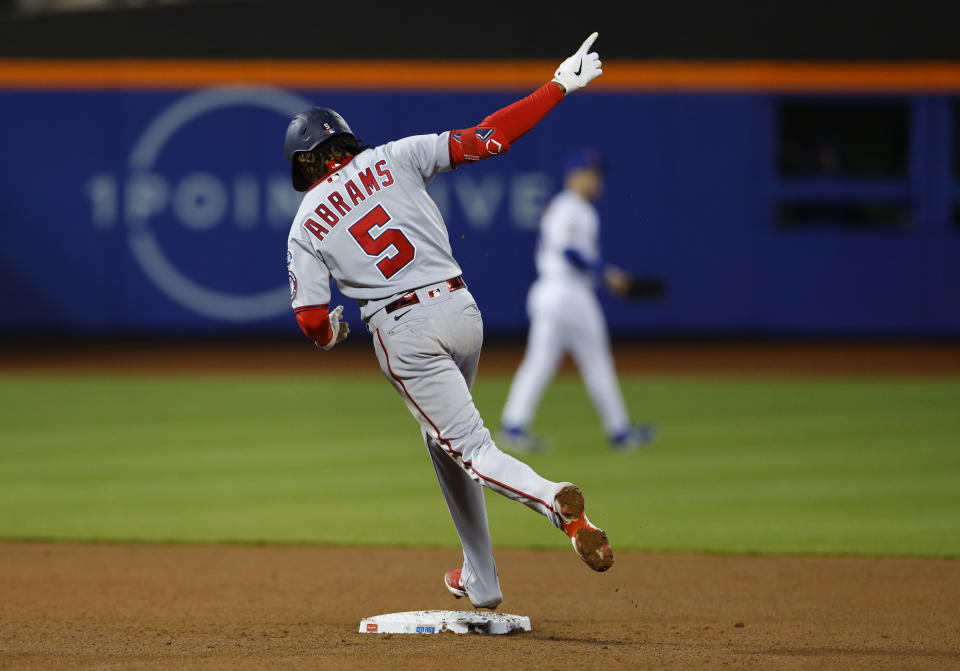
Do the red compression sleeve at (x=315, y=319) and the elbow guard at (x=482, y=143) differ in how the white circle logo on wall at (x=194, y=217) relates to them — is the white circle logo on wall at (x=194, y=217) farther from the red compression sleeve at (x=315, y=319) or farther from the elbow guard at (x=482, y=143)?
the elbow guard at (x=482, y=143)

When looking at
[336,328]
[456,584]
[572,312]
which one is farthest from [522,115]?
[572,312]

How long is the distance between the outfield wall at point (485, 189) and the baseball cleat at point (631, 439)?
8.25 meters

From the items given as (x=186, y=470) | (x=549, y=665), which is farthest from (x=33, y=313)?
(x=549, y=665)

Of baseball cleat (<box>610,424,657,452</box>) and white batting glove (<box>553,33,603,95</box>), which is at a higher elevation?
white batting glove (<box>553,33,603,95</box>)

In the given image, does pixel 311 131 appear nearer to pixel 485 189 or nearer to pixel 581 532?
pixel 581 532

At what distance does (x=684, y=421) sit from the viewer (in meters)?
12.4

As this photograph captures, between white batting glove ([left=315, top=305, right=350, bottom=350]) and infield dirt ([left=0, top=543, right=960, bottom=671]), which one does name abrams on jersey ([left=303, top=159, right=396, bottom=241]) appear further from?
infield dirt ([left=0, top=543, right=960, bottom=671])

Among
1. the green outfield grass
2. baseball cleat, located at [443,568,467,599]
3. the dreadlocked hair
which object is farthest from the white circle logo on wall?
the dreadlocked hair

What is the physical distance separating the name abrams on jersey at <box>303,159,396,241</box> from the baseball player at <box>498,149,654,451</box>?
218 inches

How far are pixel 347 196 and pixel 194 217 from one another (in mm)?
14774

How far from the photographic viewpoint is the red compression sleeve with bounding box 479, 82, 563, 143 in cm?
484

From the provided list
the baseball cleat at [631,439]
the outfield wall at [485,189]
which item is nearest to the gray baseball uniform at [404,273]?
the baseball cleat at [631,439]

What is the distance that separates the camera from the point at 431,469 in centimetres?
986

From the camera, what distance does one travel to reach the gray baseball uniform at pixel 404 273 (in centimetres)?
482
